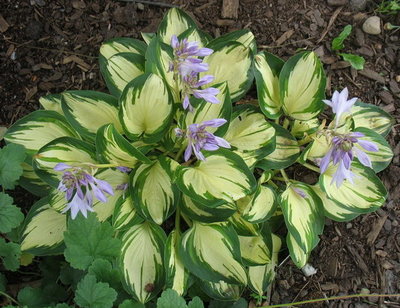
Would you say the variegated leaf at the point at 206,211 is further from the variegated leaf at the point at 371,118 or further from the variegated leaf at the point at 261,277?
the variegated leaf at the point at 371,118

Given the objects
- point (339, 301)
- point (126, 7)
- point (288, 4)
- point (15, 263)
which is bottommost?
point (339, 301)

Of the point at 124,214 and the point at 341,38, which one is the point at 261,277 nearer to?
the point at 124,214

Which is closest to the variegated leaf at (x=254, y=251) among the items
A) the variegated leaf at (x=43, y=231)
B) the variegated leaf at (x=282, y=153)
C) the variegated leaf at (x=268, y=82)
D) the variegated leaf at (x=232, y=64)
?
the variegated leaf at (x=282, y=153)

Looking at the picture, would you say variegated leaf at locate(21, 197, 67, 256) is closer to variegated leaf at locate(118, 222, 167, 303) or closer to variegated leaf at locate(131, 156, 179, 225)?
variegated leaf at locate(118, 222, 167, 303)

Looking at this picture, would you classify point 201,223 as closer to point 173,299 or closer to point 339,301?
point 173,299

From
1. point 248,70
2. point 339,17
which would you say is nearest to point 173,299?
point 248,70
